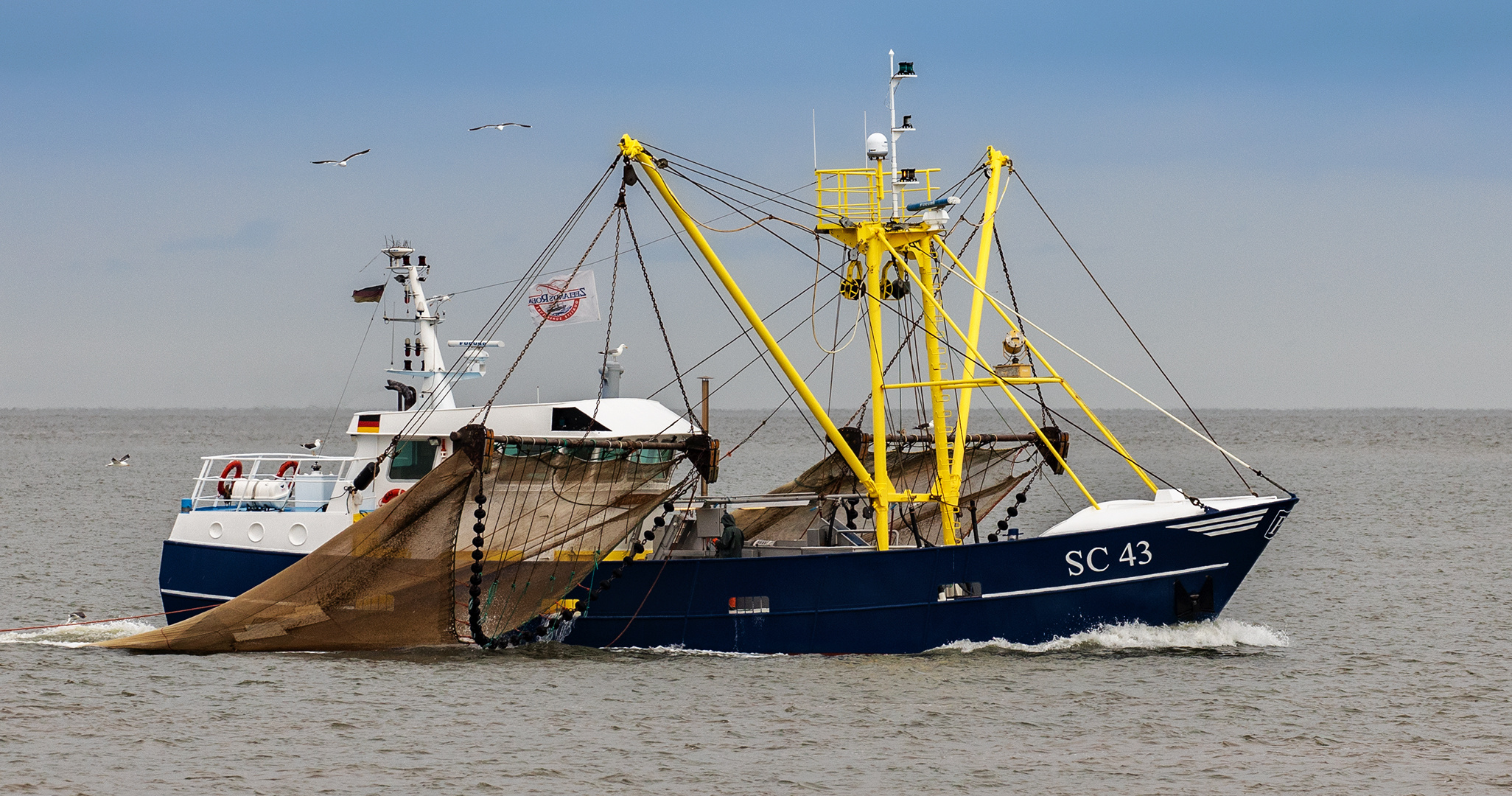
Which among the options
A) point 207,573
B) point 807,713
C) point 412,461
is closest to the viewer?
point 807,713

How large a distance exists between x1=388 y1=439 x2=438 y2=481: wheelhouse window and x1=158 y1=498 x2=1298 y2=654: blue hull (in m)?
4.39

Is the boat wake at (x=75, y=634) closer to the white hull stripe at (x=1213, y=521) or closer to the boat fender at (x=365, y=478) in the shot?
the boat fender at (x=365, y=478)

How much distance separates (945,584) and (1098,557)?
2.11 m

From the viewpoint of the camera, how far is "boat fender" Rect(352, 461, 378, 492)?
2297 cm

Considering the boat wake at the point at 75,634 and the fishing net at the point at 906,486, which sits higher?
the fishing net at the point at 906,486

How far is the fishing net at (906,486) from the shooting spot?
81.4 ft

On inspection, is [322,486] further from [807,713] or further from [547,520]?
[807,713]

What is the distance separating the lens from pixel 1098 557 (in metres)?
20.7

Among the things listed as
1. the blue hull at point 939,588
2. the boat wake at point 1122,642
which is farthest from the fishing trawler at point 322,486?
the boat wake at point 1122,642

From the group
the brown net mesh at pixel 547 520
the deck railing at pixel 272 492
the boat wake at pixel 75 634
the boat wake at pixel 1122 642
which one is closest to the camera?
the brown net mesh at pixel 547 520

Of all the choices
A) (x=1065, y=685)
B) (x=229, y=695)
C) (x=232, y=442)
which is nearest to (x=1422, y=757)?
(x=1065, y=685)

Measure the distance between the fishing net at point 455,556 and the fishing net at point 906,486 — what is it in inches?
140

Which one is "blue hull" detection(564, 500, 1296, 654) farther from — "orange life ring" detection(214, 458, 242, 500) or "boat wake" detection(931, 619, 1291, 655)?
"orange life ring" detection(214, 458, 242, 500)

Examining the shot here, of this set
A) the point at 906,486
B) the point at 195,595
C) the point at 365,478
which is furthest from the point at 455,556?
the point at 906,486
